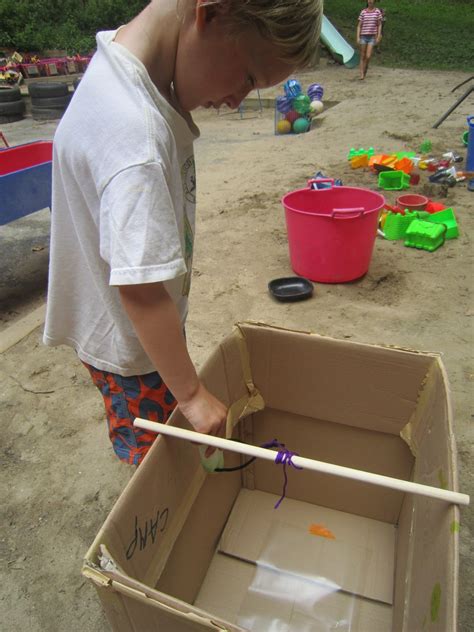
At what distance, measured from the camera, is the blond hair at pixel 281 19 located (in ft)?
2.09

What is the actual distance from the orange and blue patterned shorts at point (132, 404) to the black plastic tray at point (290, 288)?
1.26 m

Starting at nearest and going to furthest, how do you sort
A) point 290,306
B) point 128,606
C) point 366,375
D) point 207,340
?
point 128,606 < point 366,375 < point 207,340 < point 290,306

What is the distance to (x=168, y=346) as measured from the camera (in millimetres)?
766

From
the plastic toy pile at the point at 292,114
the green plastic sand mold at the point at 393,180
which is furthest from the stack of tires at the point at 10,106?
the green plastic sand mold at the point at 393,180

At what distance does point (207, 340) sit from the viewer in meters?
2.02

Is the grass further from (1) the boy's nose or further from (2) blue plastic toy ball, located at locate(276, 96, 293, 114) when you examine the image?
(1) the boy's nose

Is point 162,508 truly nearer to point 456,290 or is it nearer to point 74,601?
point 74,601

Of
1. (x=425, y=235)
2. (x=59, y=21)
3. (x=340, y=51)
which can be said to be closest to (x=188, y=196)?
(x=425, y=235)

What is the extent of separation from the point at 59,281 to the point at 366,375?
2.27ft

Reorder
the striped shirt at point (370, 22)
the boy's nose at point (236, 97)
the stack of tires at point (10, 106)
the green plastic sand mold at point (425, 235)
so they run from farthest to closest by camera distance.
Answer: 1. the striped shirt at point (370, 22)
2. the stack of tires at point (10, 106)
3. the green plastic sand mold at point (425, 235)
4. the boy's nose at point (236, 97)

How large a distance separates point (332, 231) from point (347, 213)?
0.33ft

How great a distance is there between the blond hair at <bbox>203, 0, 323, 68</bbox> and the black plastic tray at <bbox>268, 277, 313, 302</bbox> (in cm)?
158

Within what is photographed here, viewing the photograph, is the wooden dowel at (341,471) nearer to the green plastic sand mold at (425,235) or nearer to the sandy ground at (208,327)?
the sandy ground at (208,327)

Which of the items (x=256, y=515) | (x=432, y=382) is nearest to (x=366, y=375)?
(x=432, y=382)
